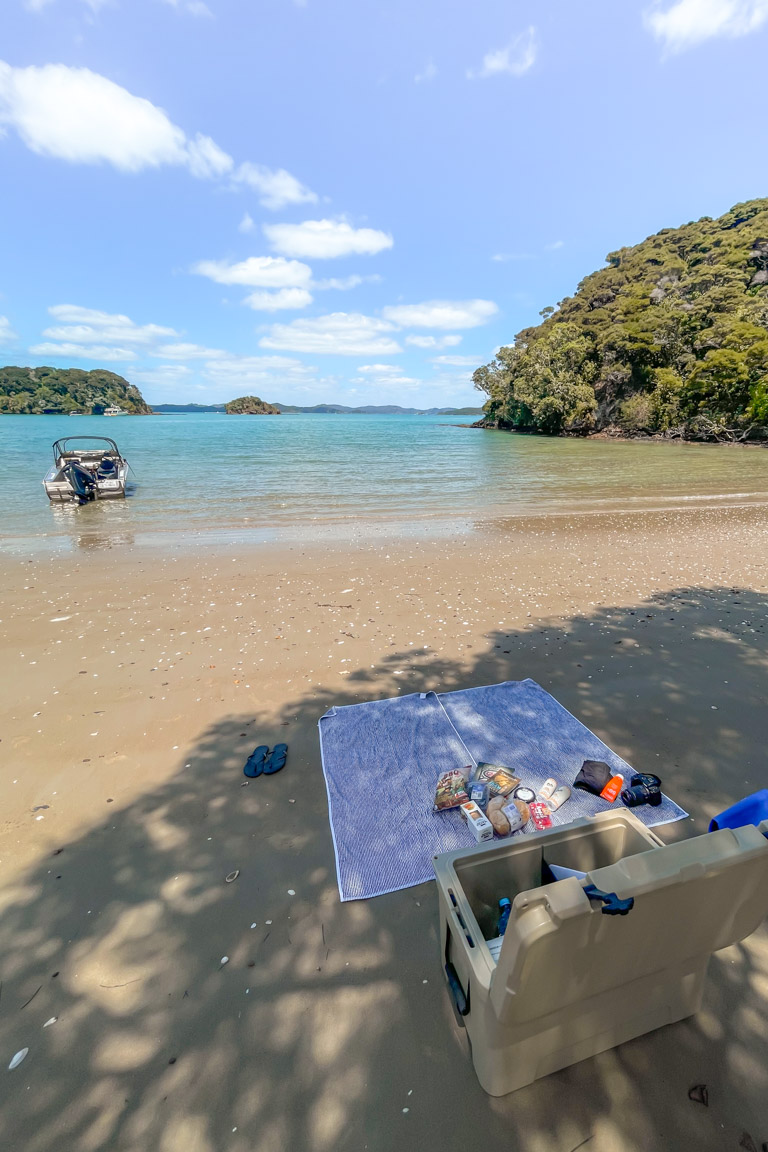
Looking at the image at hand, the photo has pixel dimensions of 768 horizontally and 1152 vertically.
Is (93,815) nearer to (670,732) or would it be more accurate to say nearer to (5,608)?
(670,732)

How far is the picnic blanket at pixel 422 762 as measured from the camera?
3.11m

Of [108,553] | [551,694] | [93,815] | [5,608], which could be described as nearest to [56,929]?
[93,815]

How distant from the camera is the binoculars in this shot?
335 cm

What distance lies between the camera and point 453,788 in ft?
11.5

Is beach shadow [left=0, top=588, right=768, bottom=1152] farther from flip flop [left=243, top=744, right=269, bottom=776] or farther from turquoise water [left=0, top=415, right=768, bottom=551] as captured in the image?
turquoise water [left=0, top=415, right=768, bottom=551]

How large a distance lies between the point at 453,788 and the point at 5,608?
25.6ft

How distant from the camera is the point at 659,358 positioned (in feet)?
155

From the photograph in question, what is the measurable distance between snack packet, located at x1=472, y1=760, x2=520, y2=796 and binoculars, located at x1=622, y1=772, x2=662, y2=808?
30.6 inches

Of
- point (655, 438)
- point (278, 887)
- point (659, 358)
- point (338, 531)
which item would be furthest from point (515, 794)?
point (659, 358)

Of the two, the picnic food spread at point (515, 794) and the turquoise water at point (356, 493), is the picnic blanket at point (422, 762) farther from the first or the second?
the turquoise water at point (356, 493)

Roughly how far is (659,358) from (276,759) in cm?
5709

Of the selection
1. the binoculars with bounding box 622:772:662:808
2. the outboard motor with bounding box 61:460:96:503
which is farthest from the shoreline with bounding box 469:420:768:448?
the binoculars with bounding box 622:772:662:808

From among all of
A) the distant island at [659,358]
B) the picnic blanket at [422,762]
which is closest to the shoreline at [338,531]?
the picnic blanket at [422,762]

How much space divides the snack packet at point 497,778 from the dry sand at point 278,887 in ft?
2.82
